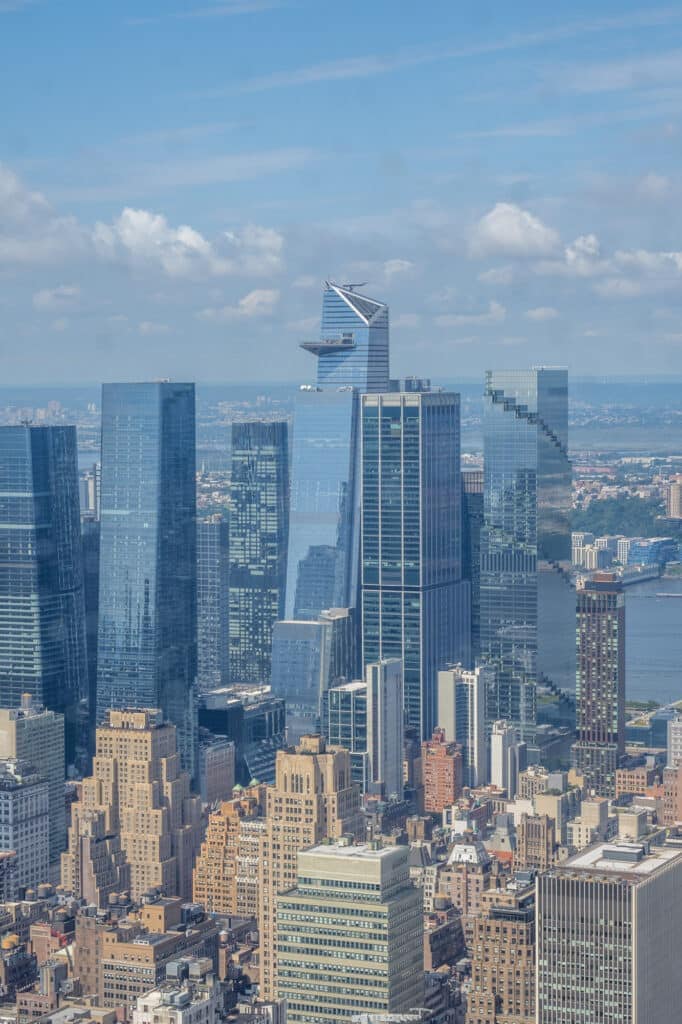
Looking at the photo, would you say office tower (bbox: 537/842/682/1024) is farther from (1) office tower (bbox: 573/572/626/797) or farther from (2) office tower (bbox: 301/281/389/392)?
(2) office tower (bbox: 301/281/389/392)

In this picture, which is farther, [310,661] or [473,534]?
[473,534]

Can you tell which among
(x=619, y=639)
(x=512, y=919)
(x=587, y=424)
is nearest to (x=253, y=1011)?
(x=512, y=919)

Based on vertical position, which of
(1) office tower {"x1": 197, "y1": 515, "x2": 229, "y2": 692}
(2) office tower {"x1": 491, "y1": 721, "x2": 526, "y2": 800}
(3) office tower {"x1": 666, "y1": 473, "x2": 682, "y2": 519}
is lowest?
(2) office tower {"x1": 491, "y1": 721, "x2": 526, "y2": 800}

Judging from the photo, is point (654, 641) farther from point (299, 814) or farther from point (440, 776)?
point (299, 814)

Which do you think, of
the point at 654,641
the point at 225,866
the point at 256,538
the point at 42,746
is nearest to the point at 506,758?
the point at 42,746

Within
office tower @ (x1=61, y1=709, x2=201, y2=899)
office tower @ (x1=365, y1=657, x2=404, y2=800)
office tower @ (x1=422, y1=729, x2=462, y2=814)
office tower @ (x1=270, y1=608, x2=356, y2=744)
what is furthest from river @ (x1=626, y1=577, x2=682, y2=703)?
office tower @ (x1=61, y1=709, x2=201, y2=899)

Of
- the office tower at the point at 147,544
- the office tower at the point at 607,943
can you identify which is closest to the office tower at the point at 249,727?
the office tower at the point at 147,544
